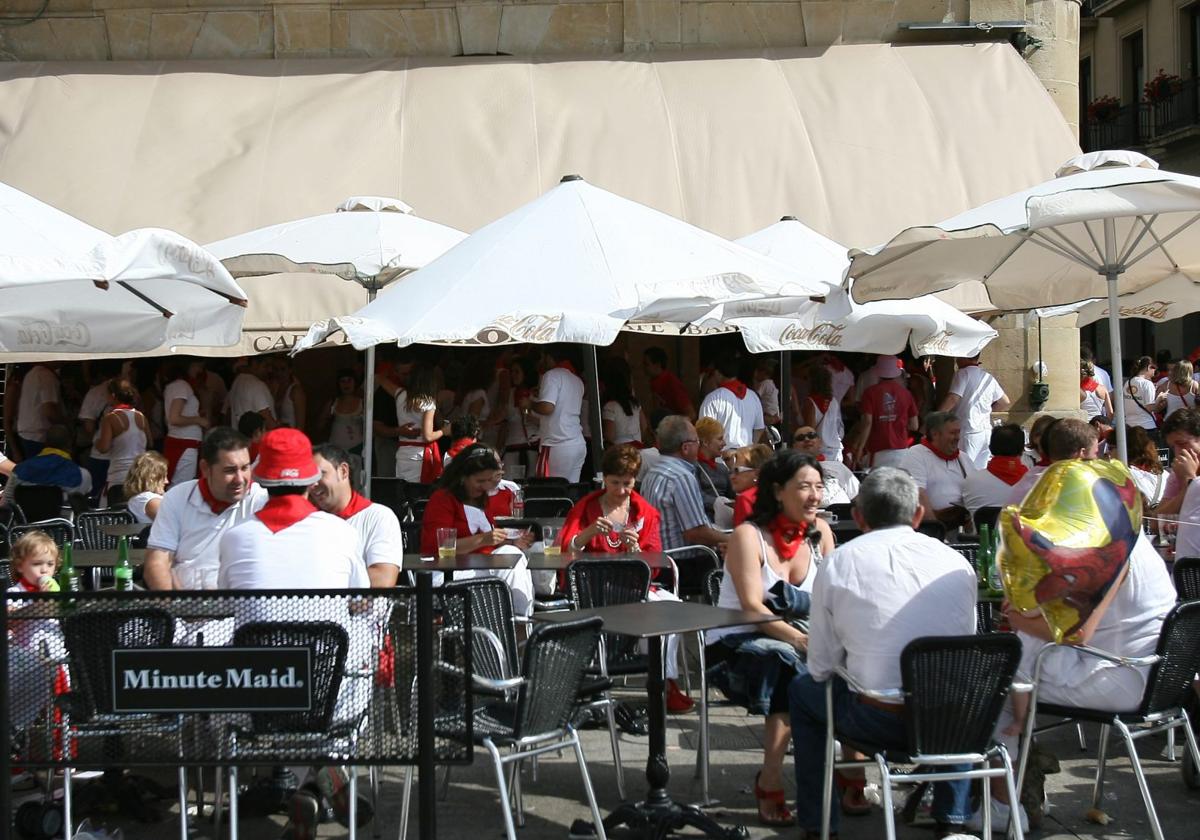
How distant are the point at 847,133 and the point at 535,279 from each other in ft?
25.1

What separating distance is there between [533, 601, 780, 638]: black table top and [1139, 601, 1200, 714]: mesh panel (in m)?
1.37

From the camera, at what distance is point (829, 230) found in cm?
1408

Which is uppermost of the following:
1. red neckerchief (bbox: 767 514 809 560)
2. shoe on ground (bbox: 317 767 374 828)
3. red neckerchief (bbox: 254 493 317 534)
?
red neckerchief (bbox: 254 493 317 534)

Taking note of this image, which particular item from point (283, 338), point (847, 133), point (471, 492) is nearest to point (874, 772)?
point (471, 492)

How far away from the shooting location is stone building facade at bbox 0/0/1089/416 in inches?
611

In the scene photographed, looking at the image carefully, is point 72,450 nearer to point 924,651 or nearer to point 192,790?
point 192,790

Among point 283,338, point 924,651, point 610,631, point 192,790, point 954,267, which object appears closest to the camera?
point 924,651

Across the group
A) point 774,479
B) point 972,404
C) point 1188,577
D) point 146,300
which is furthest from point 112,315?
point 972,404

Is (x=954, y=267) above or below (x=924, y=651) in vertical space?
above

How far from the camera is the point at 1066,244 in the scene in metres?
8.72

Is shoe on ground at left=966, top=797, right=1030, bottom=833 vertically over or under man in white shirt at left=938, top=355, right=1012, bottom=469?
under

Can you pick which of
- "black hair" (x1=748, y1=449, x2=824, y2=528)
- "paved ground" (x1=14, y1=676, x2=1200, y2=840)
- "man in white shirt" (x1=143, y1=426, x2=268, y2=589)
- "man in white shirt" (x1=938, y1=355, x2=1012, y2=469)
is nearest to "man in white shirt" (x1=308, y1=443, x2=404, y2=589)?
"man in white shirt" (x1=143, y1=426, x2=268, y2=589)

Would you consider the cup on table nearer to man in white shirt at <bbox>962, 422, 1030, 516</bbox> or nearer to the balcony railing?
man in white shirt at <bbox>962, 422, 1030, 516</bbox>

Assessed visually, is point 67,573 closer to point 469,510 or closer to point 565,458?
point 469,510
